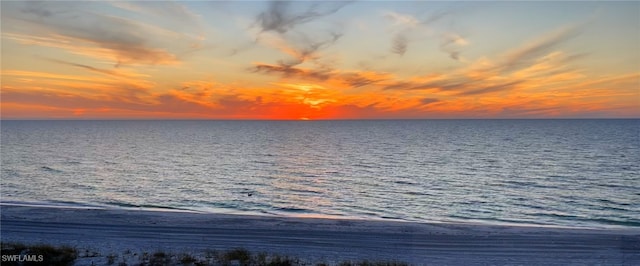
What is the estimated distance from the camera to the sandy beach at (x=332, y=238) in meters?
20.5

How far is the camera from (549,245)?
2269 centimetres

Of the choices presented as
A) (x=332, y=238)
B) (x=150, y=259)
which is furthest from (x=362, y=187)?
(x=150, y=259)

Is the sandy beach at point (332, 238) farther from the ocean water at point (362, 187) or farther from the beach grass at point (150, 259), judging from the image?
the ocean water at point (362, 187)

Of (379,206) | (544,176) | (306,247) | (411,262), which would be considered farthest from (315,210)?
(544,176)

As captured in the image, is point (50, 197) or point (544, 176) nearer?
point (50, 197)

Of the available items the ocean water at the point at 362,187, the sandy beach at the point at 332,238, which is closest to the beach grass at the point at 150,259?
the sandy beach at the point at 332,238

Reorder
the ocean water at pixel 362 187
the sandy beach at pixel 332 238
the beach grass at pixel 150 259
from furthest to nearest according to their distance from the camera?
the ocean water at pixel 362 187 → the sandy beach at pixel 332 238 → the beach grass at pixel 150 259

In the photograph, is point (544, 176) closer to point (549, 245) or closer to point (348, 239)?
point (549, 245)

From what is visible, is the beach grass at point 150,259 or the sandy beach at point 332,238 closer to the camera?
the beach grass at point 150,259

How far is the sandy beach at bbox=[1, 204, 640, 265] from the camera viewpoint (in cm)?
2047

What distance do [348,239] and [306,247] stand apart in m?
3.00

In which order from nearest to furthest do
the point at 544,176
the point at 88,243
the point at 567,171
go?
1. the point at 88,243
2. the point at 544,176
3. the point at 567,171

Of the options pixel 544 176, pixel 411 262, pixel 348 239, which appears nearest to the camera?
pixel 411 262

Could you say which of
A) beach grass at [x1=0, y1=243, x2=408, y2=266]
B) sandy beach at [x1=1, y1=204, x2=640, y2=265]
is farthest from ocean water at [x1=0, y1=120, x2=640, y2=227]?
beach grass at [x1=0, y1=243, x2=408, y2=266]
